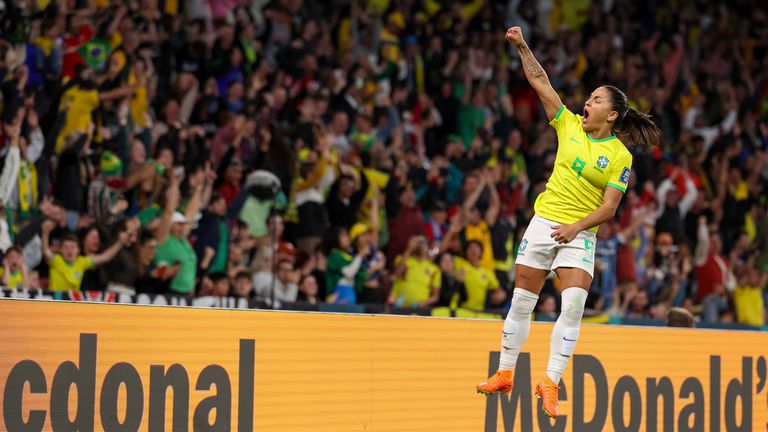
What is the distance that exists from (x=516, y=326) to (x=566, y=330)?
1.14 feet

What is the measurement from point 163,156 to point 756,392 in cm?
643

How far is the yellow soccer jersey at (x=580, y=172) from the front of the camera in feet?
28.5

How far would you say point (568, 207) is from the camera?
877 centimetres

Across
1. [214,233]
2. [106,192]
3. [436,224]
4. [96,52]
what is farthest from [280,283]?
[96,52]

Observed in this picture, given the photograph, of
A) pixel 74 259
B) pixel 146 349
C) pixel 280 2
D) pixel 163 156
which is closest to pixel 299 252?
pixel 163 156

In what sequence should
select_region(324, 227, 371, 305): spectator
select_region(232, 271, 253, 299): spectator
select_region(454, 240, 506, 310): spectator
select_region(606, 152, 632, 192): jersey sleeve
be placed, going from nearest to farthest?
select_region(606, 152, 632, 192): jersey sleeve, select_region(232, 271, 253, 299): spectator, select_region(324, 227, 371, 305): spectator, select_region(454, 240, 506, 310): spectator

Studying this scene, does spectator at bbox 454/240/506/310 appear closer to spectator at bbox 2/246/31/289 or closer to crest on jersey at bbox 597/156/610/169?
spectator at bbox 2/246/31/289

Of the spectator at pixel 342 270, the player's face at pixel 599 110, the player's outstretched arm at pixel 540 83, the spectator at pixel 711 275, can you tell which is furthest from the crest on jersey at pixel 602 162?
the spectator at pixel 711 275

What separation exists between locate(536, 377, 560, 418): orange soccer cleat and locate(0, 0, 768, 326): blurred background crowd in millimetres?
5236

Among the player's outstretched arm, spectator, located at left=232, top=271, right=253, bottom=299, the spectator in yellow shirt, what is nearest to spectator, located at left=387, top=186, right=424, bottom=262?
spectator, located at left=232, top=271, right=253, bottom=299

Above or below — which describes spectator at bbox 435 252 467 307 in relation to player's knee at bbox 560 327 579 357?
above

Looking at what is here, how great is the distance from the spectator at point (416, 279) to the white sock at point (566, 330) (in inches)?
246

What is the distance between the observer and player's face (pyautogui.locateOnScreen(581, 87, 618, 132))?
8727 millimetres

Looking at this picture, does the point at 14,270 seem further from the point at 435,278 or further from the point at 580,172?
the point at 580,172
